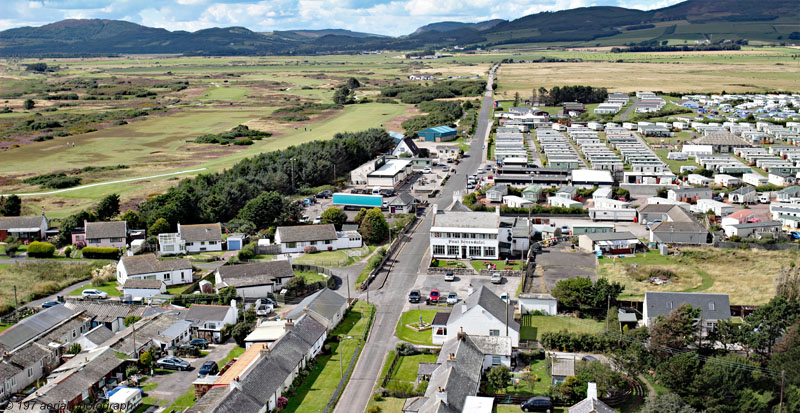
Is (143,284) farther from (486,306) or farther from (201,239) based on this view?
(486,306)

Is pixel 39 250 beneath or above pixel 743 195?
above

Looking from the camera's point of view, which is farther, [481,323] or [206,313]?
[206,313]

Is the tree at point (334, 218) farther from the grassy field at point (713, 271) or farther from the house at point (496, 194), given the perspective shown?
the grassy field at point (713, 271)

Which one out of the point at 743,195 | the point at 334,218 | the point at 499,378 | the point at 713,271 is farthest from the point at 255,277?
the point at 743,195

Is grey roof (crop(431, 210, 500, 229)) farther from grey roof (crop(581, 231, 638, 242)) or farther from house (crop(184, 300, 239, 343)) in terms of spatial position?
house (crop(184, 300, 239, 343))

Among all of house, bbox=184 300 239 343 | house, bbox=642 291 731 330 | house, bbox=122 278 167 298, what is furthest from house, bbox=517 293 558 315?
house, bbox=122 278 167 298

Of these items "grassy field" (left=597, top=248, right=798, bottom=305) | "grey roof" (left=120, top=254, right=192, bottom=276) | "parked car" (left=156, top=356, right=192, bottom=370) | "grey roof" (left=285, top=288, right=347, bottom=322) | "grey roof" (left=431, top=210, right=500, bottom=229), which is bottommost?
"grassy field" (left=597, top=248, right=798, bottom=305)
